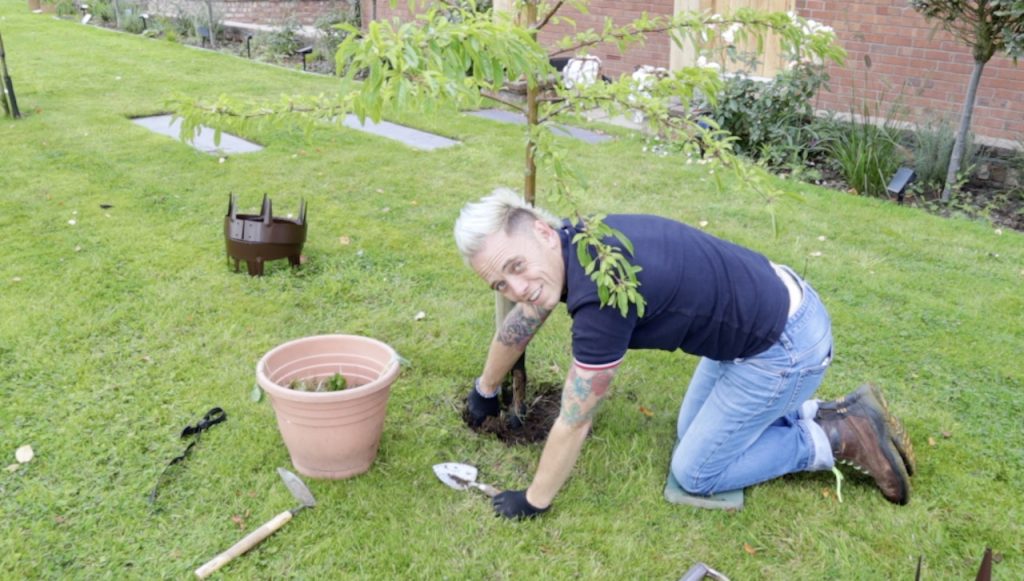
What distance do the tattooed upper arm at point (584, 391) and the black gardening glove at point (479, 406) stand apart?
82cm

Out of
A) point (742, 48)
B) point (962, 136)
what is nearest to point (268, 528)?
point (962, 136)

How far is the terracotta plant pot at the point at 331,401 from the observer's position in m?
2.62

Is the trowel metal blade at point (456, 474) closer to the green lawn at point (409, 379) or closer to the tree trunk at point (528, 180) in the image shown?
the green lawn at point (409, 379)

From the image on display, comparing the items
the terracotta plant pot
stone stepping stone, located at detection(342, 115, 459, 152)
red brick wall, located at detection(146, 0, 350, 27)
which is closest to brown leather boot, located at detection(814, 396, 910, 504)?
the terracotta plant pot

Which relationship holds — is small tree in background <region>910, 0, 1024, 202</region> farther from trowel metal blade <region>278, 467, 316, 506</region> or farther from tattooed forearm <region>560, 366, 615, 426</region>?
trowel metal blade <region>278, 467, 316, 506</region>

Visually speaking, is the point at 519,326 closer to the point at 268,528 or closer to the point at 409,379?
the point at 409,379

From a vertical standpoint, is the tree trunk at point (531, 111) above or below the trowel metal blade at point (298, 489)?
above

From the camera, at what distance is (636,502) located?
9.16ft

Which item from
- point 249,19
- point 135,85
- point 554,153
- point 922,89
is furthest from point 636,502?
point 249,19

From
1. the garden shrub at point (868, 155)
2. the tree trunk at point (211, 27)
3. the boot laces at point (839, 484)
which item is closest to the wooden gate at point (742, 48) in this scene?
the garden shrub at point (868, 155)

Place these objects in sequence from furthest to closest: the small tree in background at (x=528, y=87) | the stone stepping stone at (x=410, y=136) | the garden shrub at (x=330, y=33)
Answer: the garden shrub at (x=330, y=33) < the stone stepping stone at (x=410, y=136) < the small tree in background at (x=528, y=87)

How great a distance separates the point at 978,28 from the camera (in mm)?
5121

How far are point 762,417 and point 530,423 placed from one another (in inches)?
37.2

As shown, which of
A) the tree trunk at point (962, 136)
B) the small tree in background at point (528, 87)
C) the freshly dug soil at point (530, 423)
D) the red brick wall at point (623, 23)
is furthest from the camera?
the red brick wall at point (623, 23)
